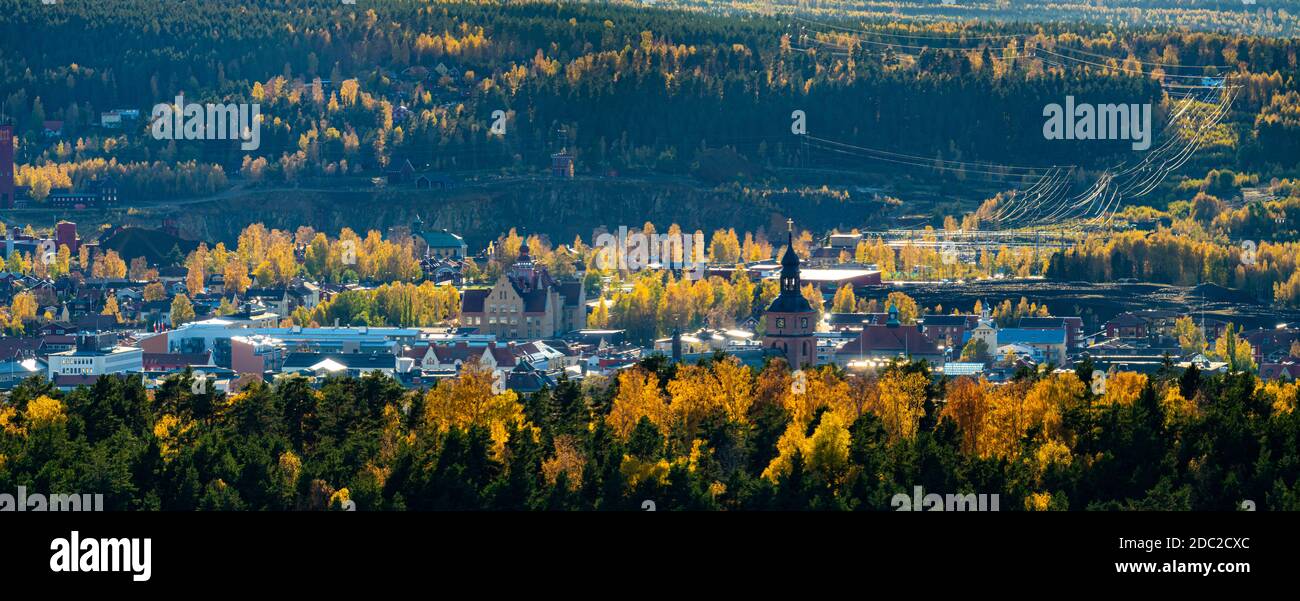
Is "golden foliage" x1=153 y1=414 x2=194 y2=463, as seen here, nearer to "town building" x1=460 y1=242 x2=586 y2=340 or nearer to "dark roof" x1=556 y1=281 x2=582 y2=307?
"town building" x1=460 y1=242 x2=586 y2=340

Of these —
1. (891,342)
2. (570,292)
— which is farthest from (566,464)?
(570,292)

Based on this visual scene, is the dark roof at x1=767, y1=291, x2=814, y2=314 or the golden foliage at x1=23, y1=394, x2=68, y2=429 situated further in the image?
the dark roof at x1=767, y1=291, x2=814, y2=314

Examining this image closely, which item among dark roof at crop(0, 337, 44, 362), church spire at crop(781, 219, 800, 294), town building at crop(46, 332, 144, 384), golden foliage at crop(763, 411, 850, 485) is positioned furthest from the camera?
dark roof at crop(0, 337, 44, 362)

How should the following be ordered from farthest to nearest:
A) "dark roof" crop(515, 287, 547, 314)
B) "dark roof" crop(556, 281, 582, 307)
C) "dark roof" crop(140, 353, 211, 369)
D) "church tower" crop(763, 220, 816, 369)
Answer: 1. "dark roof" crop(556, 281, 582, 307)
2. "dark roof" crop(515, 287, 547, 314)
3. "dark roof" crop(140, 353, 211, 369)
4. "church tower" crop(763, 220, 816, 369)

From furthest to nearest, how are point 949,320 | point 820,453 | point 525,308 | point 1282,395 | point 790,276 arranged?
point 525,308, point 949,320, point 790,276, point 1282,395, point 820,453

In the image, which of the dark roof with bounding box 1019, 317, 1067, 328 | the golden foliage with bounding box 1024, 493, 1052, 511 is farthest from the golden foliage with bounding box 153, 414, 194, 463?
the dark roof with bounding box 1019, 317, 1067, 328

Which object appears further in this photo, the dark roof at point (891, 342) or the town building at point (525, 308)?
the town building at point (525, 308)

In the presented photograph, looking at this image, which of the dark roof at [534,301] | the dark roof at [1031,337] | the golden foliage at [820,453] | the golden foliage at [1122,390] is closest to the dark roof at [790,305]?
the dark roof at [1031,337]

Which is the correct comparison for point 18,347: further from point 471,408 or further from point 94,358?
point 471,408

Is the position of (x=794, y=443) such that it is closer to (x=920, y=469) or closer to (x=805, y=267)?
(x=920, y=469)

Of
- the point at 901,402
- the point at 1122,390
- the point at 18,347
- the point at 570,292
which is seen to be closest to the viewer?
the point at 901,402

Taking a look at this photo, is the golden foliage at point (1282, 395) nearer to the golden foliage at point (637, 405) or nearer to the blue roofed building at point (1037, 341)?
the golden foliage at point (637, 405)
